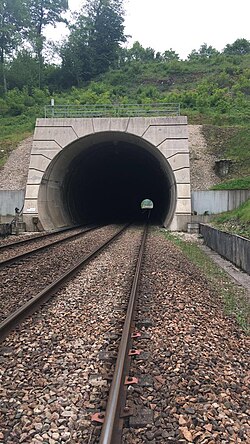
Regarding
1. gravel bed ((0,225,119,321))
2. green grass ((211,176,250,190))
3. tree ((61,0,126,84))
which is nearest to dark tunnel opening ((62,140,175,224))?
green grass ((211,176,250,190))

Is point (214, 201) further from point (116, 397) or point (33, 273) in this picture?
point (116, 397)

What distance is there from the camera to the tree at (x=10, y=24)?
2069 inches

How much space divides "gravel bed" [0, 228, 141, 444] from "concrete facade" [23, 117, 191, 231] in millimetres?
12741

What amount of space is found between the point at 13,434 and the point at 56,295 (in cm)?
416

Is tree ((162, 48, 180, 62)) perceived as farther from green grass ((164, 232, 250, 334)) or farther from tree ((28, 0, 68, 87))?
green grass ((164, 232, 250, 334))

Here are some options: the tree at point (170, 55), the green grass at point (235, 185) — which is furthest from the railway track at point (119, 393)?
the tree at point (170, 55)

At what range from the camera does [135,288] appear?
24.3 feet

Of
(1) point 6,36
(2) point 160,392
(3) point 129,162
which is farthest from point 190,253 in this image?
(1) point 6,36

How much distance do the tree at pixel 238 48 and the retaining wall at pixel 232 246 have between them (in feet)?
245

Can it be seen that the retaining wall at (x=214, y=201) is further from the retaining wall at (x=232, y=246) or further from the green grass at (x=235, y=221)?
the retaining wall at (x=232, y=246)

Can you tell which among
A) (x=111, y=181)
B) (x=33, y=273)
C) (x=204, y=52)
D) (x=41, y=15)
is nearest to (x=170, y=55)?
(x=204, y=52)

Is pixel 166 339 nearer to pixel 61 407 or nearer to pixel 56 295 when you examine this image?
pixel 61 407

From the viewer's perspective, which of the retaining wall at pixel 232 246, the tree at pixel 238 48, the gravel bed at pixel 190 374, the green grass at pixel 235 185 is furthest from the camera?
the tree at pixel 238 48

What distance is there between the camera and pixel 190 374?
13.6 ft
